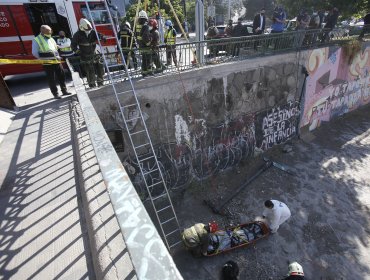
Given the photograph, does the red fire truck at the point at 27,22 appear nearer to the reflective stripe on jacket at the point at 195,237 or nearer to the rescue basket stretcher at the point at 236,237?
the reflective stripe on jacket at the point at 195,237

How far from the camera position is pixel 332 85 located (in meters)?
12.7

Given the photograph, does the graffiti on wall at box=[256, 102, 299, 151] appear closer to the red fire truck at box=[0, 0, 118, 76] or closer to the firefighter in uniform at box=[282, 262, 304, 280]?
the firefighter in uniform at box=[282, 262, 304, 280]

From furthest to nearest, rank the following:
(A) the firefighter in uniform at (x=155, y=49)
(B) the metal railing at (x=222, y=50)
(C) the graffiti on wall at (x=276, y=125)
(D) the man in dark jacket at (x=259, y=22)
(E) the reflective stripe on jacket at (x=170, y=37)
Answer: (D) the man in dark jacket at (x=259, y=22), (E) the reflective stripe on jacket at (x=170, y=37), (C) the graffiti on wall at (x=276, y=125), (B) the metal railing at (x=222, y=50), (A) the firefighter in uniform at (x=155, y=49)

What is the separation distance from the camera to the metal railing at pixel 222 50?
7762 mm

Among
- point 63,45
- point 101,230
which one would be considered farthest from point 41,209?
point 63,45

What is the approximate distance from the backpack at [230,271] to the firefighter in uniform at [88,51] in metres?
5.92

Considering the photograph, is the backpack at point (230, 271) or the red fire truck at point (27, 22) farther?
the red fire truck at point (27, 22)

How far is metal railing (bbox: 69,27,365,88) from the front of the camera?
25.5 ft

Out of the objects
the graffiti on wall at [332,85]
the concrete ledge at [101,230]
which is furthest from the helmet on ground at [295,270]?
the graffiti on wall at [332,85]

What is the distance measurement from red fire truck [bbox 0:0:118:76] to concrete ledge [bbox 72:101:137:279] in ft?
29.7

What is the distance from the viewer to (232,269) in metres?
6.02

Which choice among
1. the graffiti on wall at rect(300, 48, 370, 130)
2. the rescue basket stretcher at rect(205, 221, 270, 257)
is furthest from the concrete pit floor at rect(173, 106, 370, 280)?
the graffiti on wall at rect(300, 48, 370, 130)

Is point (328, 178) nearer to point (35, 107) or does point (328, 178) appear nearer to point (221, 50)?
point (221, 50)

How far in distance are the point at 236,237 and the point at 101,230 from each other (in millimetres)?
5481
